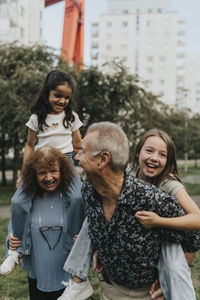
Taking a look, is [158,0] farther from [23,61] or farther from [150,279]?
[150,279]

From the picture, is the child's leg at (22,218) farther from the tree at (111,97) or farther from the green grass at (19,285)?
the tree at (111,97)

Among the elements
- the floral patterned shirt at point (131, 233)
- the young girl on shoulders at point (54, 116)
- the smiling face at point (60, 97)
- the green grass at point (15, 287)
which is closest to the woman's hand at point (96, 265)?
the floral patterned shirt at point (131, 233)

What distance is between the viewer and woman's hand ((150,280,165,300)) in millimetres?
1834

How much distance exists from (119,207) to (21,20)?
49.0 m

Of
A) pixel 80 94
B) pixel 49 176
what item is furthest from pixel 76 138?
pixel 80 94

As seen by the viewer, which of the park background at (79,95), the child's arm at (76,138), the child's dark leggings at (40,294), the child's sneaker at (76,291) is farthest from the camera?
the park background at (79,95)

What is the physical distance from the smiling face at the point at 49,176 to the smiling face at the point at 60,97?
71cm

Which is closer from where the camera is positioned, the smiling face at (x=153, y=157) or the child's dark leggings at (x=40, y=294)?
the smiling face at (x=153, y=157)

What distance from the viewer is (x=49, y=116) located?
2875 millimetres

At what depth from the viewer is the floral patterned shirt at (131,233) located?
1.70 meters

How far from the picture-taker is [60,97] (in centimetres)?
280

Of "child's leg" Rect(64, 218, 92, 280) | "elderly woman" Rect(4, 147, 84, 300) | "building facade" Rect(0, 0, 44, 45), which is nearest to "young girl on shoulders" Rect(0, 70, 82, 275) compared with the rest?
"elderly woman" Rect(4, 147, 84, 300)

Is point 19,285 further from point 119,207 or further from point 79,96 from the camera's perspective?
point 79,96

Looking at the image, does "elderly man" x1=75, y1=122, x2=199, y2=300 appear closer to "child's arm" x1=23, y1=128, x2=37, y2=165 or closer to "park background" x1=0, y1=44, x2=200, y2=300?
"child's arm" x1=23, y1=128, x2=37, y2=165
